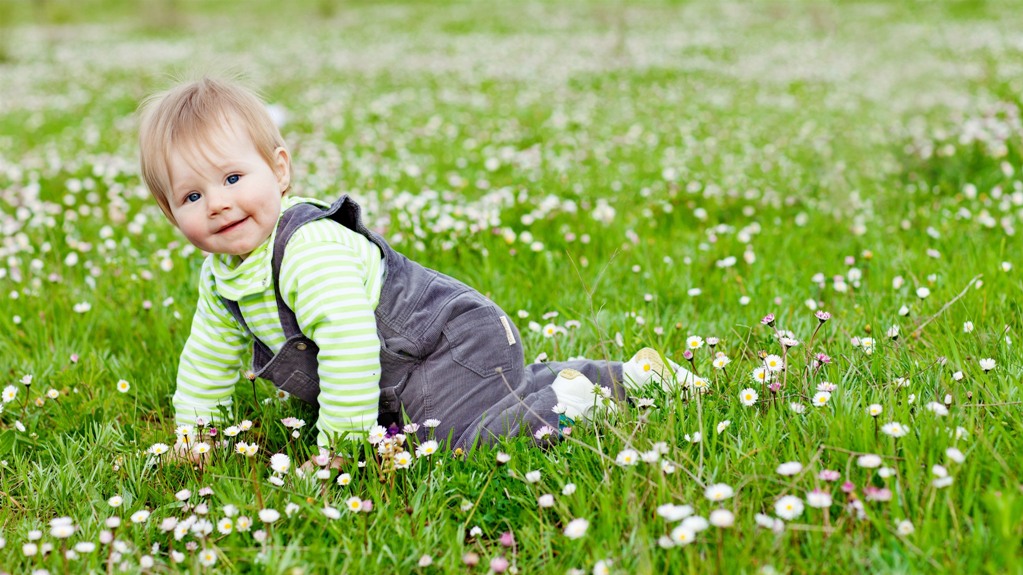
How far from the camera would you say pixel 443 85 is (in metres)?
13.2

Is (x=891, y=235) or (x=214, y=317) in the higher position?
(x=214, y=317)

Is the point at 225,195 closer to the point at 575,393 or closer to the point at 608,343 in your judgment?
the point at 575,393

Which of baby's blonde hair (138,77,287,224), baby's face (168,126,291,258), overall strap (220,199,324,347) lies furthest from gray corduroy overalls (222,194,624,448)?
baby's blonde hair (138,77,287,224)

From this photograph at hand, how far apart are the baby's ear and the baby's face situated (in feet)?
0.23

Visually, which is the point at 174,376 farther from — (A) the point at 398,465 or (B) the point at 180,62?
(B) the point at 180,62

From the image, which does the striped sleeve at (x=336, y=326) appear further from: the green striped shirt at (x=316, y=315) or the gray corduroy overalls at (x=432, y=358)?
the gray corduroy overalls at (x=432, y=358)

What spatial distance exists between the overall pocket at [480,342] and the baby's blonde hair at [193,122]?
0.93m

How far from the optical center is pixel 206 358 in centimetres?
336

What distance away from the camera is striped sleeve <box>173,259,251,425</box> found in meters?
3.34

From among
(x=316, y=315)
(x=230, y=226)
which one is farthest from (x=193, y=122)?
(x=316, y=315)

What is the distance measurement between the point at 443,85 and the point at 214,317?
34.3 feet

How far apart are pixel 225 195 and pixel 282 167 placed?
0.99ft

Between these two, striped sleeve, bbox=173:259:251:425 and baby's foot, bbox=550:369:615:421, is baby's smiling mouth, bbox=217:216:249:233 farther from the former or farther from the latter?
baby's foot, bbox=550:369:615:421

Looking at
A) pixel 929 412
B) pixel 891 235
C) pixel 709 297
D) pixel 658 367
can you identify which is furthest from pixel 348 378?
pixel 891 235
